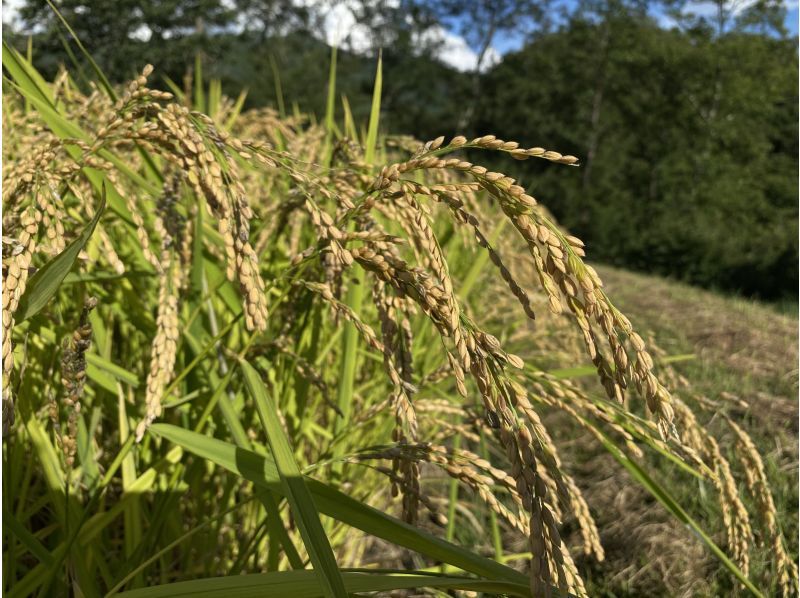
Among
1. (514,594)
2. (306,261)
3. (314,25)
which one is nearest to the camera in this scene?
(514,594)

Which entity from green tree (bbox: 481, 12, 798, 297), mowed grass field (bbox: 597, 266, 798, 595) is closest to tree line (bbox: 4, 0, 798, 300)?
green tree (bbox: 481, 12, 798, 297)

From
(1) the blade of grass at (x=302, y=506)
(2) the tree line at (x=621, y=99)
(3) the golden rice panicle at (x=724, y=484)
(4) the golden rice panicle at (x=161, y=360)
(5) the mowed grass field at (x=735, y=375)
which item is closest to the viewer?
(1) the blade of grass at (x=302, y=506)

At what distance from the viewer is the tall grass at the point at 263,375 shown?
2.23 feet

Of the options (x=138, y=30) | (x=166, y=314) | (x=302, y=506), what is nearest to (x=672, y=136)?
(x=138, y=30)

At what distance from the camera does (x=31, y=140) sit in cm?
149

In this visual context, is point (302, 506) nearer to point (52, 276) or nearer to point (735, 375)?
point (52, 276)

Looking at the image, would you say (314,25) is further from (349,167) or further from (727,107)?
(349,167)

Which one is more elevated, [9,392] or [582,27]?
[582,27]

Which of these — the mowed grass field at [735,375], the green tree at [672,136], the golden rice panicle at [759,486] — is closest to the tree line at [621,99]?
the green tree at [672,136]

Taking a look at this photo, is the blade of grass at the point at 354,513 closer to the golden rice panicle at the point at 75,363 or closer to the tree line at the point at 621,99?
the golden rice panicle at the point at 75,363

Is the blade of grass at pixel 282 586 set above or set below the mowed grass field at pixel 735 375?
above

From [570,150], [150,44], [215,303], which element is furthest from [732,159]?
[215,303]

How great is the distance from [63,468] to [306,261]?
0.68m

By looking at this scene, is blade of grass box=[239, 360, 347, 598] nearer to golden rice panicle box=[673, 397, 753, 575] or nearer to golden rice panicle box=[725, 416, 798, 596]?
golden rice panicle box=[673, 397, 753, 575]
